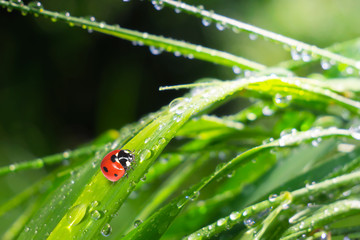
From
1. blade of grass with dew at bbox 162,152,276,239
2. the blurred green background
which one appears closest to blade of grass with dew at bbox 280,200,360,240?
blade of grass with dew at bbox 162,152,276,239

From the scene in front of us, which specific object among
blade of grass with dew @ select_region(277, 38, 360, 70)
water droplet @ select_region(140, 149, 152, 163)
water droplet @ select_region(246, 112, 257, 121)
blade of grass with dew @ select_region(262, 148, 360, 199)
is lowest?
water droplet @ select_region(140, 149, 152, 163)

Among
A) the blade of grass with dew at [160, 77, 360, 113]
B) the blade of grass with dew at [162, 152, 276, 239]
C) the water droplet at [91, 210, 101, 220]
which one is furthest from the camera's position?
the blade of grass with dew at [162, 152, 276, 239]

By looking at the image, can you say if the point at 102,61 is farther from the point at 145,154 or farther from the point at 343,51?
the point at 145,154

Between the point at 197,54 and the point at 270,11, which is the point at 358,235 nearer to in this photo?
the point at 197,54

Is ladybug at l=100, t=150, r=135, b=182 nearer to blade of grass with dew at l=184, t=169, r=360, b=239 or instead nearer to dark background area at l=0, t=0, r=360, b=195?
blade of grass with dew at l=184, t=169, r=360, b=239

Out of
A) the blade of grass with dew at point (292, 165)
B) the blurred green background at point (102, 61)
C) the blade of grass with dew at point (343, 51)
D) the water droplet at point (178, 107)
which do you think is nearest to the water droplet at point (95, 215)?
the water droplet at point (178, 107)
